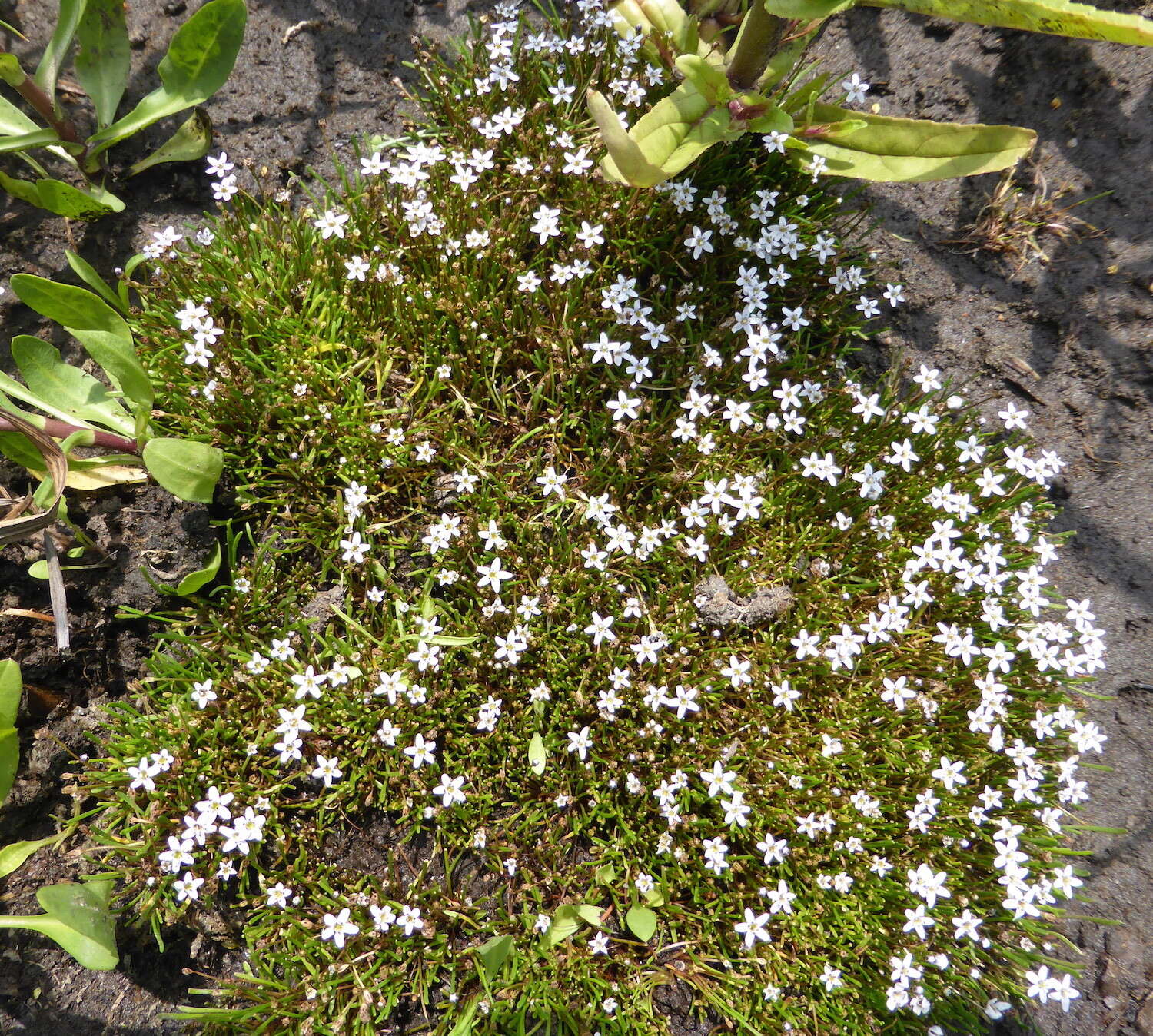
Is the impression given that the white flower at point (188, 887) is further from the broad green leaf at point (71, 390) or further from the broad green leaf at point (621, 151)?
the broad green leaf at point (621, 151)

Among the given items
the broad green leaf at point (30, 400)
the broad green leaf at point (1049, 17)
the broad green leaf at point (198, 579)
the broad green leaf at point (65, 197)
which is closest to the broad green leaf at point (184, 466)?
the broad green leaf at point (198, 579)

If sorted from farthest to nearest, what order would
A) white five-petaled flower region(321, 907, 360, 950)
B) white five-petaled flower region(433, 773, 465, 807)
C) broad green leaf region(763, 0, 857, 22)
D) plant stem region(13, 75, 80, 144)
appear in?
plant stem region(13, 75, 80, 144), white five-petaled flower region(433, 773, 465, 807), white five-petaled flower region(321, 907, 360, 950), broad green leaf region(763, 0, 857, 22)

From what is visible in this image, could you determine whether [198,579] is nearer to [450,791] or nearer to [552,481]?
[450,791]

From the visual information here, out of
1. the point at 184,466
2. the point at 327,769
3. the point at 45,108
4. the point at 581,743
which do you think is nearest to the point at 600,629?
the point at 581,743

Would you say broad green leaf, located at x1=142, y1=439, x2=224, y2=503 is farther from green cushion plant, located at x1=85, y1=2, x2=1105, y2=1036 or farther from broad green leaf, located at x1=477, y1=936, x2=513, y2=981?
broad green leaf, located at x1=477, y1=936, x2=513, y2=981

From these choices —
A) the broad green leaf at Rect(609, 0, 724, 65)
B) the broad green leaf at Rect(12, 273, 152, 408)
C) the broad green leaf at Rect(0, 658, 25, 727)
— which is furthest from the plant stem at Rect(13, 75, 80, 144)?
the broad green leaf at Rect(609, 0, 724, 65)

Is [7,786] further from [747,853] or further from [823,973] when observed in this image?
[823,973]
